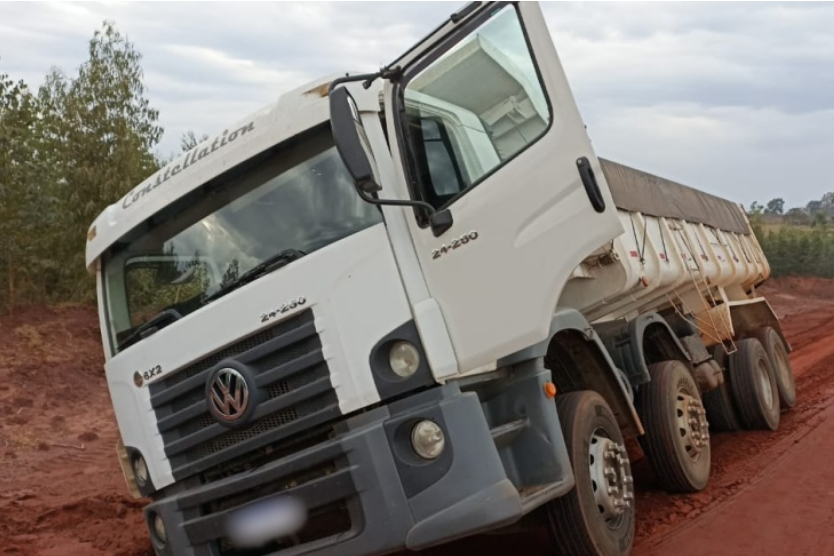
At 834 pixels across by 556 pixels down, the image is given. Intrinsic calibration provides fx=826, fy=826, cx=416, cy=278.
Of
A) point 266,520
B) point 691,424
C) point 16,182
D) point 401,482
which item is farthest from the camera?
point 16,182

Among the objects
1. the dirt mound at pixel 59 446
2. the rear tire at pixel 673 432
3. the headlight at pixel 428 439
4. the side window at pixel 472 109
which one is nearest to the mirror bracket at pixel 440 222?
the side window at pixel 472 109

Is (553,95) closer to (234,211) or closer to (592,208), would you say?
(592,208)

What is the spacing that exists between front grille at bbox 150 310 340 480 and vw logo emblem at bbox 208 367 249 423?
54 mm

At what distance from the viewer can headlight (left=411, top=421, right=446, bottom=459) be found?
3.55 metres

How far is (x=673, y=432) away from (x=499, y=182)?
2.67 m

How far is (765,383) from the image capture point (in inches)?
326

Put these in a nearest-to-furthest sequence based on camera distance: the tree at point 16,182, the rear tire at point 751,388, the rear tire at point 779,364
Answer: the rear tire at point 751,388, the rear tire at point 779,364, the tree at point 16,182

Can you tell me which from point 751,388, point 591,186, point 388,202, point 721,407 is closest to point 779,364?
point 751,388

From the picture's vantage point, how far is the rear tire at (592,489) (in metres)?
4.08

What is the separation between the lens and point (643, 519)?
530 centimetres

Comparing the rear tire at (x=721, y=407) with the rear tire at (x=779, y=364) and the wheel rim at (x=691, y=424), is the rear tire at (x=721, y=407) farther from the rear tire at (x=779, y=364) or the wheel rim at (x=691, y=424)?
the wheel rim at (x=691, y=424)

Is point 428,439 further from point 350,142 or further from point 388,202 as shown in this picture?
point 350,142

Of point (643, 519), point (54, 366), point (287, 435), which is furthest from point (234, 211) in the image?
point (54, 366)

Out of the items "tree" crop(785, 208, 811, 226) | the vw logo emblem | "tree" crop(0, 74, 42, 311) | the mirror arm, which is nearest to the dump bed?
the mirror arm
